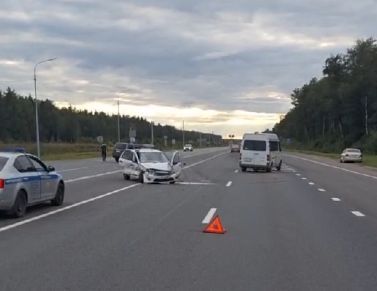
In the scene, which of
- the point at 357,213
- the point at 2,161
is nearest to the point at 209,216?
the point at 357,213

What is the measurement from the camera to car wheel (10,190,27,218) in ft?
47.1

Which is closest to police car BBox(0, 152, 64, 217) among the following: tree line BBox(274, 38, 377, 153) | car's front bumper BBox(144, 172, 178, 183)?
car's front bumper BBox(144, 172, 178, 183)

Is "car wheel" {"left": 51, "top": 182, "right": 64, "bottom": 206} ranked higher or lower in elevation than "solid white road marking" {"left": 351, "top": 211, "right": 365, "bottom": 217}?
higher

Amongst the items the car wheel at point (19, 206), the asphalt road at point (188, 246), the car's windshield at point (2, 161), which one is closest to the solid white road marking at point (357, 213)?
the asphalt road at point (188, 246)

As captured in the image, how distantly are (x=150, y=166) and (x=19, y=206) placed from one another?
1374 centimetres

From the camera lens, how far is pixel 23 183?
14898 mm

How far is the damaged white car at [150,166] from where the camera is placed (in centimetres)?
2794

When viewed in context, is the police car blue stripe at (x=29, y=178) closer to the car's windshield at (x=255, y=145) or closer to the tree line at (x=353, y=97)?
the car's windshield at (x=255, y=145)

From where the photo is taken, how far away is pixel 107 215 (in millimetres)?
15312

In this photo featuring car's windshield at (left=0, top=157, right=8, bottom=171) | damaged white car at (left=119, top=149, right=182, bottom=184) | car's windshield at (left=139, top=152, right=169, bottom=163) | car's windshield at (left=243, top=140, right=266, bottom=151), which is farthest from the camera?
car's windshield at (left=243, top=140, right=266, bottom=151)

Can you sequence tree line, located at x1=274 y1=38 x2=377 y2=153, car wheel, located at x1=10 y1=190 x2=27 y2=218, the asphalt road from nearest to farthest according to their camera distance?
1. the asphalt road
2. car wheel, located at x1=10 y1=190 x2=27 y2=218
3. tree line, located at x1=274 y1=38 x2=377 y2=153

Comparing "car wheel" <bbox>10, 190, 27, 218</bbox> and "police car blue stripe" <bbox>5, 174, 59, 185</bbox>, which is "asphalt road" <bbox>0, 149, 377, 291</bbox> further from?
"police car blue stripe" <bbox>5, 174, 59, 185</bbox>

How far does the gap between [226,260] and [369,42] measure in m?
116

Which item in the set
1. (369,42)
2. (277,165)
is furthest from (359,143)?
(277,165)
